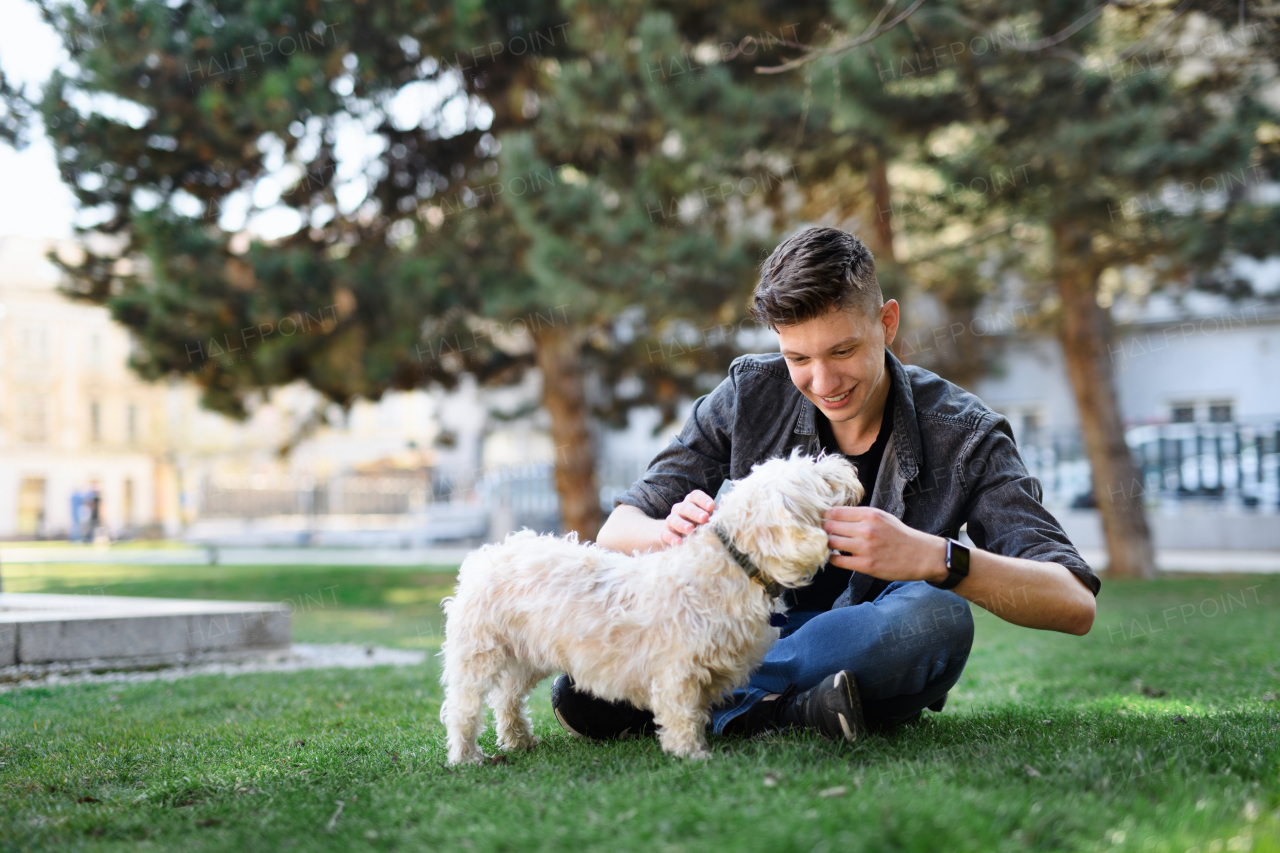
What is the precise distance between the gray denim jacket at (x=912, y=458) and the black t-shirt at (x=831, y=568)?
0.08 meters

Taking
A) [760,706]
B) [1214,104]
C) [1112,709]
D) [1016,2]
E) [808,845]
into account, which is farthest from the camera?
[1214,104]

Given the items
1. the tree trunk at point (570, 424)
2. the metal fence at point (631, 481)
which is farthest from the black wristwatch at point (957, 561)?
the tree trunk at point (570, 424)

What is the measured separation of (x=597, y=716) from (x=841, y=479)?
4.25ft

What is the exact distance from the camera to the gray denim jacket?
3021mm

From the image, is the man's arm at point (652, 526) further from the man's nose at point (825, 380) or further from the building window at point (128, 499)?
the building window at point (128, 499)

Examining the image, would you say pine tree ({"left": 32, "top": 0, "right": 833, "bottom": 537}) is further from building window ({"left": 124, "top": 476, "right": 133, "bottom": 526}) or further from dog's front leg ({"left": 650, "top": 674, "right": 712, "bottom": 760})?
building window ({"left": 124, "top": 476, "right": 133, "bottom": 526})

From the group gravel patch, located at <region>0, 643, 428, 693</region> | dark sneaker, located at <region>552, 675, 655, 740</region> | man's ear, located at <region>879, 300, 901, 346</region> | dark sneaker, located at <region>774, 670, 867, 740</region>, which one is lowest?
gravel patch, located at <region>0, 643, 428, 693</region>

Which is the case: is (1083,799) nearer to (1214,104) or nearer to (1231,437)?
(1214,104)

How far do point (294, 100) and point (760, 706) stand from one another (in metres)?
8.74

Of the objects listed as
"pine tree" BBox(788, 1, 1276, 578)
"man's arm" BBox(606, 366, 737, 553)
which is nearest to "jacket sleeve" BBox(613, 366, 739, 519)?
"man's arm" BBox(606, 366, 737, 553)

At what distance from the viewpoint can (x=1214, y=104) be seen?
936 cm

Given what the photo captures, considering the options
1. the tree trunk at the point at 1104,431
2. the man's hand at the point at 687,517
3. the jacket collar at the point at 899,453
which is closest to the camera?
the man's hand at the point at 687,517

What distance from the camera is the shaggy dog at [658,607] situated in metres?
2.80

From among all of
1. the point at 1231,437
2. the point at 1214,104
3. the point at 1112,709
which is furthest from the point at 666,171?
the point at 1231,437
